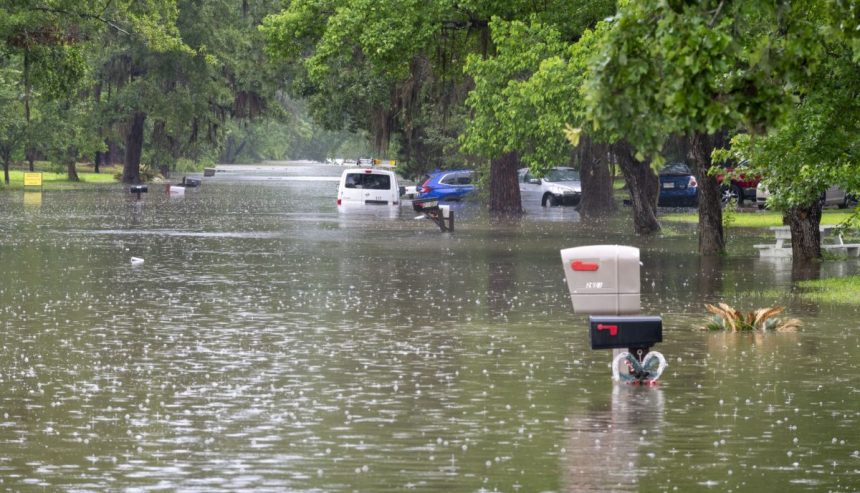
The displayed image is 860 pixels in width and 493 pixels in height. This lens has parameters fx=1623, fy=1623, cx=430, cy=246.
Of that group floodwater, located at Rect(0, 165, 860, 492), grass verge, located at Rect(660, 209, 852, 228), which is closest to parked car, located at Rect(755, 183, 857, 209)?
grass verge, located at Rect(660, 209, 852, 228)

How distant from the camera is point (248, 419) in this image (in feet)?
40.4

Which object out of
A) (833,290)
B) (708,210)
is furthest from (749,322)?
(708,210)

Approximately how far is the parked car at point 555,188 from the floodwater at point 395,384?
33.3m

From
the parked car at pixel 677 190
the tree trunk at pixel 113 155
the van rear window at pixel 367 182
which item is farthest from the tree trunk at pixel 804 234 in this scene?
the tree trunk at pixel 113 155

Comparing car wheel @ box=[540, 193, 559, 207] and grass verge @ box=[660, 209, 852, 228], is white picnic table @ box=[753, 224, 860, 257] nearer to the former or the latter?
grass verge @ box=[660, 209, 852, 228]

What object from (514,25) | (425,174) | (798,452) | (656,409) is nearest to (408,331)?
(656,409)

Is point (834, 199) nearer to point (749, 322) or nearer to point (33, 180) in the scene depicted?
point (749, 322)

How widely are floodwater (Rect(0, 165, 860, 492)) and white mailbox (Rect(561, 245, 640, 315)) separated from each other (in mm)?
659

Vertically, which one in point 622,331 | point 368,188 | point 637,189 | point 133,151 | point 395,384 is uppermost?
point 133,151

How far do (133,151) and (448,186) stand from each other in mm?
29048

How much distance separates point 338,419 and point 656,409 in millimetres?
2538

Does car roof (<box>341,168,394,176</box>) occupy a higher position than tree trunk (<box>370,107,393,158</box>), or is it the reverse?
tree trunk (<box>370,107,393,158</box>)

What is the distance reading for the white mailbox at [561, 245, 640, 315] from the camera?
577 inches

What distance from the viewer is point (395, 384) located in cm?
1419
